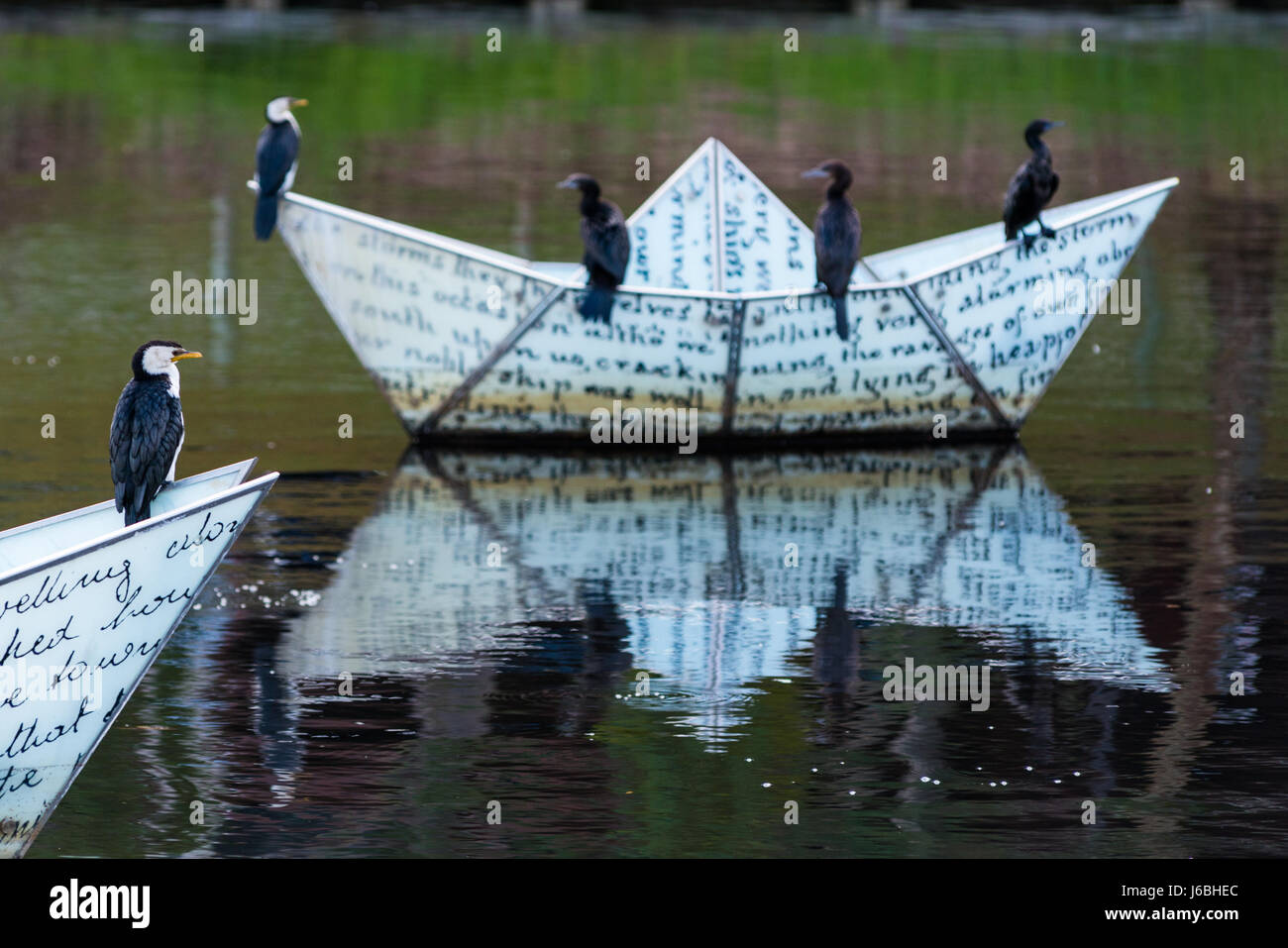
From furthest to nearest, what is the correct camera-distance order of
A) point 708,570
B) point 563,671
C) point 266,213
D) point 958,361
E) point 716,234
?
1. point 716,234
2. point 958,361
3. point 266,213
4. point 708,570
5. point 563,671

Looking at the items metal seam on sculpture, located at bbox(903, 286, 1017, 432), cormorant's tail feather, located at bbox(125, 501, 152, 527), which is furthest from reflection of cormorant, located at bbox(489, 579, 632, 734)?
metal seam on sculpture, located at bbox(903, 286, 1017, 432)

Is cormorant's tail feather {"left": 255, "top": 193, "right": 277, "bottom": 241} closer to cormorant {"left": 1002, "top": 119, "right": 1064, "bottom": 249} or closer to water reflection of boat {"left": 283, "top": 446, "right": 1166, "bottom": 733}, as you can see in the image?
water reflection of boat {"left": 283, "top": 446, "right": 1166, "bottom": 733}

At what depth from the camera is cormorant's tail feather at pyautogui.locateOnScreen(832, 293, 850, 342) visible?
15.4 m

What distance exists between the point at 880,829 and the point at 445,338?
23.6 feet

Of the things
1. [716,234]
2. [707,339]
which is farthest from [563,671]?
[716,234]

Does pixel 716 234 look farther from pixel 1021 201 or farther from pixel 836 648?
pixel 836 648

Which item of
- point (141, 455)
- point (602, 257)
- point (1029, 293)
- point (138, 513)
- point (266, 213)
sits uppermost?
point (266, 213)

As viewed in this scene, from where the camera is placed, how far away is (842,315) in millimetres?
15406

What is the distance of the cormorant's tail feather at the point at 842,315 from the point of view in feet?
50.4

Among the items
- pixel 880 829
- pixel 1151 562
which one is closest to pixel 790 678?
pixel 880 829

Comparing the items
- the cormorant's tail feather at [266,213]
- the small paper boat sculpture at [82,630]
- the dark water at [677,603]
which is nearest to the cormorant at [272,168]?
the cormorant's tail feather at [266,213]

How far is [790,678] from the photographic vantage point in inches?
422

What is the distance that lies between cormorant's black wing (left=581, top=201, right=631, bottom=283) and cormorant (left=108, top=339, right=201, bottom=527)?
5.73m

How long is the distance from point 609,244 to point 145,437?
20.3ft
